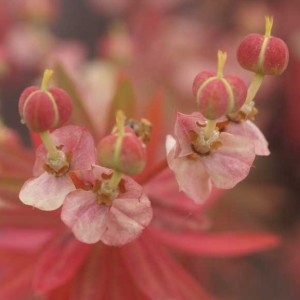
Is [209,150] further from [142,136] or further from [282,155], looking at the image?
[282,155]

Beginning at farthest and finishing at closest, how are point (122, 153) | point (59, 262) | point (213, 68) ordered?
point (213, 68) < point (59, 262) < point (122, 153)

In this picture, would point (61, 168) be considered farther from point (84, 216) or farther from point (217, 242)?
point (217, 242)

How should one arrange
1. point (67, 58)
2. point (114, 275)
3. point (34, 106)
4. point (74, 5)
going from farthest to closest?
point (74, 5) → point (67, 58) → point (114, 275) → point (34, 106)

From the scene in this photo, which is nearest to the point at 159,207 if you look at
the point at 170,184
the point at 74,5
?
the point at 170,184

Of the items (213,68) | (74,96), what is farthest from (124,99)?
(213,68)

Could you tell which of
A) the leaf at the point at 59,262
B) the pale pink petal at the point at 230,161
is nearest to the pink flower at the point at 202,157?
the pale pink petal at the point at 230,161

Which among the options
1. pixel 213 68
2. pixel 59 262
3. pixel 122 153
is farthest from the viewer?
pixel 213 68

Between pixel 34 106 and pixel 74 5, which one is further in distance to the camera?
pixel 74 5
